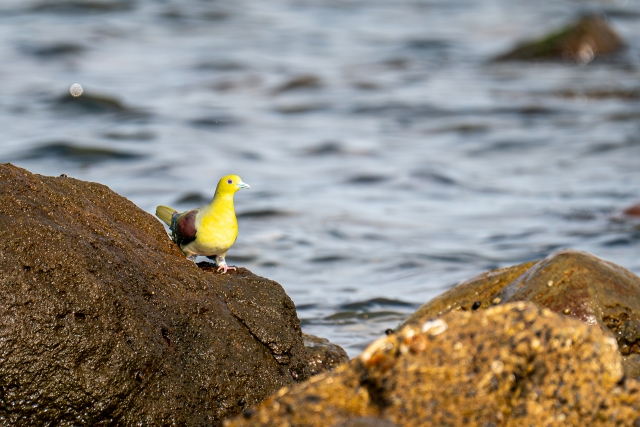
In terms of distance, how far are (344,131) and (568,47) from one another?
24.9 feet

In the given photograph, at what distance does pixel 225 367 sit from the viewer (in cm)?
430

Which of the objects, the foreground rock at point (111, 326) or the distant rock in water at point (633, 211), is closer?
the foreground rock at point (111, 326)

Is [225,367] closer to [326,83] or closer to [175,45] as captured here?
[326,83]

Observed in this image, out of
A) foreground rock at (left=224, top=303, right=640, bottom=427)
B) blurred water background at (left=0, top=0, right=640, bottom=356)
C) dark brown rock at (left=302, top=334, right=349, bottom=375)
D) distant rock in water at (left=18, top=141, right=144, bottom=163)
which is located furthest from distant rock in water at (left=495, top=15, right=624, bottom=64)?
foreground rock at (left=224, top=303, right=640, bottom=427)

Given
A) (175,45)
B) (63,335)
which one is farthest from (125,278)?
(175,45)

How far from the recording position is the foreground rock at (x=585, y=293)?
524cm

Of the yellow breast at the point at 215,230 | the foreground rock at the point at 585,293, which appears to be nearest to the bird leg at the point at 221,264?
the yellow breast at the point at 215,230

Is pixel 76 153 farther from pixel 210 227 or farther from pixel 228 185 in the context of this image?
pixel 210 227

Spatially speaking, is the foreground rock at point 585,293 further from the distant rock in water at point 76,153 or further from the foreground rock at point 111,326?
the distant rock in water at point 76,153

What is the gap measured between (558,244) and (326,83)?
9102mm

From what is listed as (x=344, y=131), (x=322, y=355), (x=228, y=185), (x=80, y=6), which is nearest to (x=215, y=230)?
(x=228, y=185)

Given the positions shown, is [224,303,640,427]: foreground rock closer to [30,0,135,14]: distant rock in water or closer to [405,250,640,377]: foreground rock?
[405,250,640,377]: foreground rock

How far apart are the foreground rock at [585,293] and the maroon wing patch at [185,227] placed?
1647 millimetres

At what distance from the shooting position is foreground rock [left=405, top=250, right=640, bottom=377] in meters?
5.24
